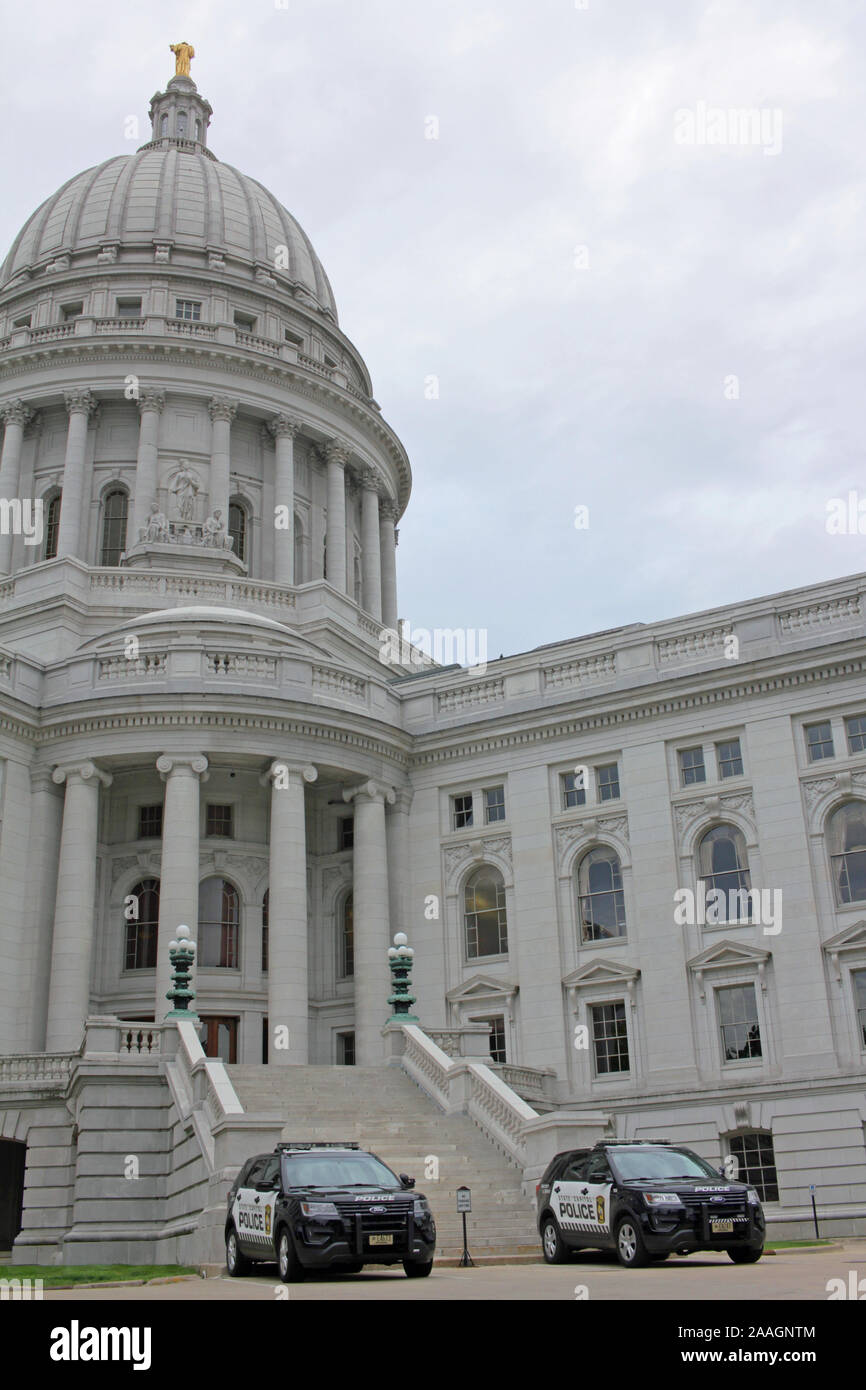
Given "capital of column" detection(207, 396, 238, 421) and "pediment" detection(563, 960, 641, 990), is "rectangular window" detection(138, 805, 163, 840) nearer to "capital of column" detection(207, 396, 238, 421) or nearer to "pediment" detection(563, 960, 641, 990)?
"pediment" detection(563, 960, 641, 990)

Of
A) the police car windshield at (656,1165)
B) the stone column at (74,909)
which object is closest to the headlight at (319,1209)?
the police car windshield at (656,1165)

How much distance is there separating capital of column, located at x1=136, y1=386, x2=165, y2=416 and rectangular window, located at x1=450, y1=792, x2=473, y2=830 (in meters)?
27.1

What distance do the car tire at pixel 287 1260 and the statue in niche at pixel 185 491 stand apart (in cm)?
4659

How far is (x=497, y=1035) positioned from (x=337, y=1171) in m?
23.6

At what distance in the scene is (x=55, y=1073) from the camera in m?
34.1

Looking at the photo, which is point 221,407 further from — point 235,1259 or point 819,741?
point 235,1259

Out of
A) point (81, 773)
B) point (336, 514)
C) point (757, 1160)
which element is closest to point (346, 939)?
point (81, 773)

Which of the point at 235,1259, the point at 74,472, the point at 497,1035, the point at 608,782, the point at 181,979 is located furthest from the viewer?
the point at 74,472

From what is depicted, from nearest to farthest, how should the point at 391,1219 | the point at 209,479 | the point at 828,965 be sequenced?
the point at 391,1219
the point at 828,965
the point at 209,479

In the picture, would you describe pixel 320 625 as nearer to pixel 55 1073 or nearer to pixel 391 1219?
pixel 55 1073

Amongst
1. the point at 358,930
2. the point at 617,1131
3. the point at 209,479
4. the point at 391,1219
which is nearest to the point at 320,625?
the point at 209,479

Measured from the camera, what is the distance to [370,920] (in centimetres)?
4338

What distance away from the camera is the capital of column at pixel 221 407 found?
64.6 meters
